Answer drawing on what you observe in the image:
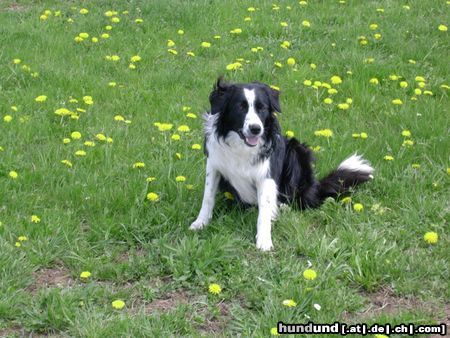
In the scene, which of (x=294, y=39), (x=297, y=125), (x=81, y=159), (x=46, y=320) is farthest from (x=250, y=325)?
(x=294, y=39)

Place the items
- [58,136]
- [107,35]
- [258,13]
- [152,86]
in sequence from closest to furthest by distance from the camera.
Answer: [58,136] → [152,86] → [107,35] → [258,13]

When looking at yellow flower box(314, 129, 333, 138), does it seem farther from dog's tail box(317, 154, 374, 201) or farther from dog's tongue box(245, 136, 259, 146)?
dog's tongue box(245, 136, 259, 146)

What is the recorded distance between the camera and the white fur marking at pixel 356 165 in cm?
497

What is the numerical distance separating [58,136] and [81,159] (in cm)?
55

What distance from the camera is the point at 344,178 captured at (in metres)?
4.93

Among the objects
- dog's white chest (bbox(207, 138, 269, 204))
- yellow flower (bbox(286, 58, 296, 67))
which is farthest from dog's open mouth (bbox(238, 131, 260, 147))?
yellow flower (bbox(286, 58, 296, 67))

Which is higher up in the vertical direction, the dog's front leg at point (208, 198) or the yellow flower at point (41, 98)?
the yellow flower at point (41, 98)

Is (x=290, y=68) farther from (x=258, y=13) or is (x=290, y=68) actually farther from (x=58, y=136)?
(x=58, y=136)

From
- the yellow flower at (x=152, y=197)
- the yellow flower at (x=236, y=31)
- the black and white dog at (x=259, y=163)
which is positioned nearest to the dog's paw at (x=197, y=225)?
the black and white dog at (x=259, y=163)

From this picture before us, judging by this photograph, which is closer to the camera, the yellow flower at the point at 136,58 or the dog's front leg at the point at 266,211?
the dog's front leg at the point at 266,211

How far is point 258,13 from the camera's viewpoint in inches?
325

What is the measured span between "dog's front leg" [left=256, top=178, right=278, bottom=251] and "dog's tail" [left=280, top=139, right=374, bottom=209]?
0.83 feet

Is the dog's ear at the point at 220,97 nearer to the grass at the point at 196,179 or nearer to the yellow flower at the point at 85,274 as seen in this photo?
the grass at the point at 196,179

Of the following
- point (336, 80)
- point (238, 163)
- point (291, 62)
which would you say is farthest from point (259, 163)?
point (291, 62)
